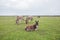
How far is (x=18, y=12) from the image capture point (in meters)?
2.80

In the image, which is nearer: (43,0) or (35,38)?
(35,38)

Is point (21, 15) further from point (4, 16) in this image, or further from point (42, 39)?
point (42, 39)

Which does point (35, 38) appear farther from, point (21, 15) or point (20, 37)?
point (21, 15)

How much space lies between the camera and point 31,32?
277cm

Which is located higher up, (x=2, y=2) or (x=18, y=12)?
(x=2, y=2)

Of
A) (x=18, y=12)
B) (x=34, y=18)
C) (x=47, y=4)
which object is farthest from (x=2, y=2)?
(x=47, y=4)

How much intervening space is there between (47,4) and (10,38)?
3.16ft

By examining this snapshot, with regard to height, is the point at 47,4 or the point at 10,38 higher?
the point at 47,4

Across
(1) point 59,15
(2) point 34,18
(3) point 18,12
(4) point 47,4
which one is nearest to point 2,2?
(3) point 18,12

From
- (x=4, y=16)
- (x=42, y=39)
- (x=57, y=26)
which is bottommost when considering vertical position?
(x=42, y=39)

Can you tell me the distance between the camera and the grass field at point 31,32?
2711 mm

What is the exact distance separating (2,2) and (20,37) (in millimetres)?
764

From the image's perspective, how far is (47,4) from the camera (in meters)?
2.87

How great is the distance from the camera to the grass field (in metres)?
2.71
